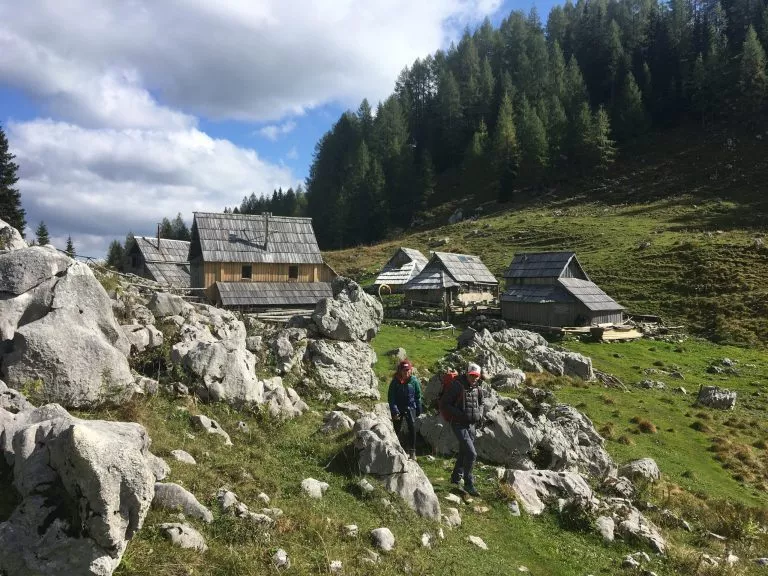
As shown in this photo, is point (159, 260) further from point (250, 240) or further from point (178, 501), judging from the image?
point (178, 501)

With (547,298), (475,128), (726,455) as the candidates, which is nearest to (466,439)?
(726,455)

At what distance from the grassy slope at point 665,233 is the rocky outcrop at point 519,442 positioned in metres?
37.0

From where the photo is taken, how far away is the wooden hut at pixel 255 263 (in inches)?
1427

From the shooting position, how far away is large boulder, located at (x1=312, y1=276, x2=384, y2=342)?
21.6 m

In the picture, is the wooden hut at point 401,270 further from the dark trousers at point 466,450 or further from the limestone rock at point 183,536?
the limestone rock at point 183,536

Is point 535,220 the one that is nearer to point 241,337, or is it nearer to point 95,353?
point 241,337

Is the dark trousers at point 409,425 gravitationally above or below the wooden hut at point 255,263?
below

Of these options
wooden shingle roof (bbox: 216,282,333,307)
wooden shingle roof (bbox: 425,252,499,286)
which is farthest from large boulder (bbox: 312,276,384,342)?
wooden shingle roof (bbox: 425,252,499,286)

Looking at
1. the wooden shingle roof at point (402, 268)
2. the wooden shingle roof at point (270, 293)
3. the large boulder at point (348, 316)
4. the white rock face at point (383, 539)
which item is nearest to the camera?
the white rock face at point (383, 539)

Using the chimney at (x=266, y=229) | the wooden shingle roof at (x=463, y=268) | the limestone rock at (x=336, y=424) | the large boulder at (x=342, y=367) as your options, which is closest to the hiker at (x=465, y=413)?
the limestone rock at (x=336, y=424)

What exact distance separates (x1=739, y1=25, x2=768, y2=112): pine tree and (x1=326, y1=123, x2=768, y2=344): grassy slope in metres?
6.31

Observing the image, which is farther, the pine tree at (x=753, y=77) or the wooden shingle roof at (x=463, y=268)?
the pine tree at (x=753, y=77)

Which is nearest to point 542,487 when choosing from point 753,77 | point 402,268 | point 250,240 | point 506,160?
point 250,240

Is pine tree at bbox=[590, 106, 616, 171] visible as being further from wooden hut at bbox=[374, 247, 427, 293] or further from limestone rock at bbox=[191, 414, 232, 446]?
limestone rock at bbox=[191, 414, 232, 446]
